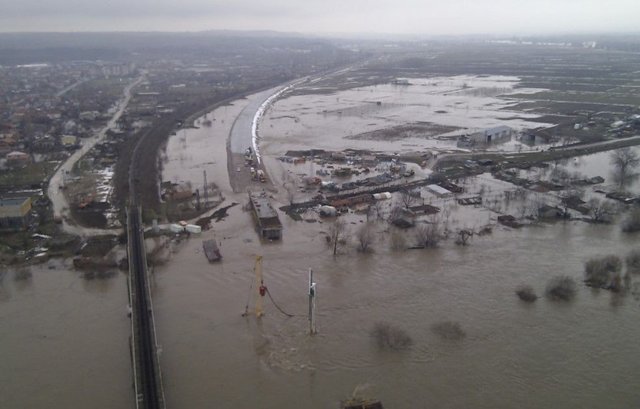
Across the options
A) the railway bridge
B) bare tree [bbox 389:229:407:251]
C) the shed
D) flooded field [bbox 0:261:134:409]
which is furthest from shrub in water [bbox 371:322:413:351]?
the shed

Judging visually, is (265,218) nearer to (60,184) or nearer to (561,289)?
(561,289)

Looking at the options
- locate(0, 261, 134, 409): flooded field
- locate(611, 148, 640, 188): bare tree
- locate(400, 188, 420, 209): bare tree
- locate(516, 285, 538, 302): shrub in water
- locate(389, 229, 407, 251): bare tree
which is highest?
locate(611, 148, 640, 188): bare tree

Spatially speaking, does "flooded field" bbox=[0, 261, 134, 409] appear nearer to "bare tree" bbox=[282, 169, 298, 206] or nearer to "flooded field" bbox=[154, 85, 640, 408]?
"flooded field" bbox=[154, 85, 640, 408]

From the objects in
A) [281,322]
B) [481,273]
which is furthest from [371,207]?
[281,322]

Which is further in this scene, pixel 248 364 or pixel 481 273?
pixel 481 273

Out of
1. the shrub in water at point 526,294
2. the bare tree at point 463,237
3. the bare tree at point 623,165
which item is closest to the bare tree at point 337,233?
the bare tree at point 463,237

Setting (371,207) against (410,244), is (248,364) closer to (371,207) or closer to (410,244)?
(410,244)

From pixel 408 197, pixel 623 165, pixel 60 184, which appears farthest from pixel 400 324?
pixel 60 184
